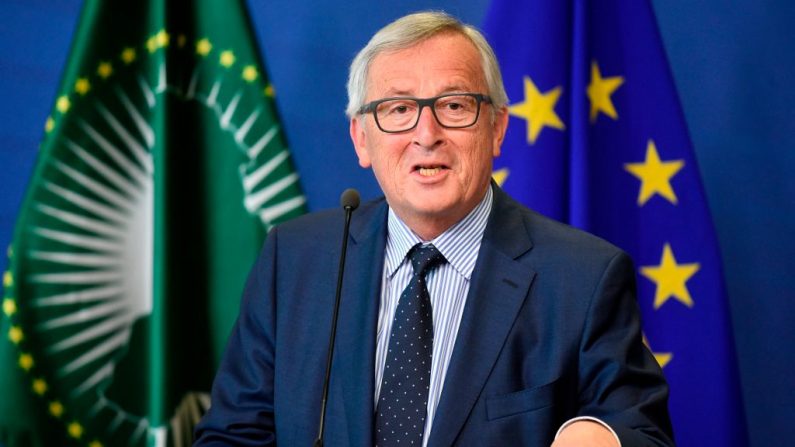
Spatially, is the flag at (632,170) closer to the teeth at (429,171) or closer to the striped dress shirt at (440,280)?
the striped dress shirt at (440,280)

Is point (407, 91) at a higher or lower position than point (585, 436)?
higher

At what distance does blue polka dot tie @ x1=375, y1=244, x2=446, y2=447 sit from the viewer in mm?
1970

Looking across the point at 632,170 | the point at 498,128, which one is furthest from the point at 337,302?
the point at 632,170

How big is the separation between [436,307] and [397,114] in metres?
0.43

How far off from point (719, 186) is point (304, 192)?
1434mm

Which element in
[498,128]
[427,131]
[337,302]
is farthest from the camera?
[498,128]

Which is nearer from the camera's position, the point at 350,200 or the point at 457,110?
the point at 350,200

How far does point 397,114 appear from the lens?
216cm

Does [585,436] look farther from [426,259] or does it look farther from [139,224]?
[139,224]

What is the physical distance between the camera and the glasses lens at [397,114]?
2.14 m

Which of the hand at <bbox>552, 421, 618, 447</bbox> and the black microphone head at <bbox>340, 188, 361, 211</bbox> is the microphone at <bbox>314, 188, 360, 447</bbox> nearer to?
the black microphone head at <bbox>340, 188, 361, 211</bbox>

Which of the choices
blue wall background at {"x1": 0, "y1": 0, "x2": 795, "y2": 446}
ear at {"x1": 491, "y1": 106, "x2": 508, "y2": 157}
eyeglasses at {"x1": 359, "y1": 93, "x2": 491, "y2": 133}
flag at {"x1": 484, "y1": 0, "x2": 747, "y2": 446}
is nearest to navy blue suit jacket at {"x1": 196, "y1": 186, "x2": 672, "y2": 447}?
ear at {"x1": 491, "y1": 106, "x2": 508, "y2": 157}

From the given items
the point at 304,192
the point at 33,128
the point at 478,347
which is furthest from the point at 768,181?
the point at 33,128

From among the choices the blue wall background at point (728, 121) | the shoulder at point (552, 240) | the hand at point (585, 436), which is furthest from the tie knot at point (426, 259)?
the blue wall background at point (728, 121)
